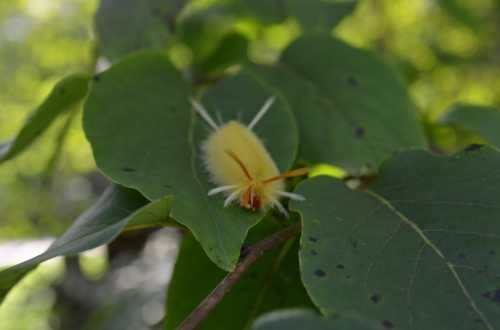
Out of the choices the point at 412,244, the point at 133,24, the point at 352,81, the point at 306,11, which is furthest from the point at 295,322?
the point at 306,11

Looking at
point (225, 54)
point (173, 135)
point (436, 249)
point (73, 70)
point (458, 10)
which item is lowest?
point (458, 10)

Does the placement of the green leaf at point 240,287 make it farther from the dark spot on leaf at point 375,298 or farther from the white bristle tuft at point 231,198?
the dark spot on leaf at point 375,298

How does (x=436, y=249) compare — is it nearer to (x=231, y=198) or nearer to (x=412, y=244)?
(x=412, y=244)

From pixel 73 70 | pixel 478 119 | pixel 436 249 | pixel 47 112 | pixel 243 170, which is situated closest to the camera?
pixel 436 249

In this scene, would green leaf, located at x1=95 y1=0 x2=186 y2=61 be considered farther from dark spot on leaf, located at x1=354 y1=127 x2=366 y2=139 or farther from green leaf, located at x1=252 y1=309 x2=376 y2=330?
green leaf, located at x1=252 y1=309 x2=376 y2=330

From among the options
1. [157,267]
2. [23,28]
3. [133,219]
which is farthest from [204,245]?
[23,28]

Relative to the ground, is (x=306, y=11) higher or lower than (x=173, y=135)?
lower

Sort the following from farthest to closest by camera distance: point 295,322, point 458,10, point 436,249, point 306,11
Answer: point 458,10
point 306,11
point 436,249
point 295,322

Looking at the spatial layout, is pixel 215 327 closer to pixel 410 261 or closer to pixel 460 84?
pixel 410 261

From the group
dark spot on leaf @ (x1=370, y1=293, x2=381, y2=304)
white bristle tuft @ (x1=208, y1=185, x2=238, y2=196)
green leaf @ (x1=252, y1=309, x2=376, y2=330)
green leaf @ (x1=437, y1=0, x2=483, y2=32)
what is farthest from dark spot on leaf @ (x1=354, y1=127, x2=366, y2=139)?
green leaf @ (x1=437, y1=0, x2=483, y2=32)
